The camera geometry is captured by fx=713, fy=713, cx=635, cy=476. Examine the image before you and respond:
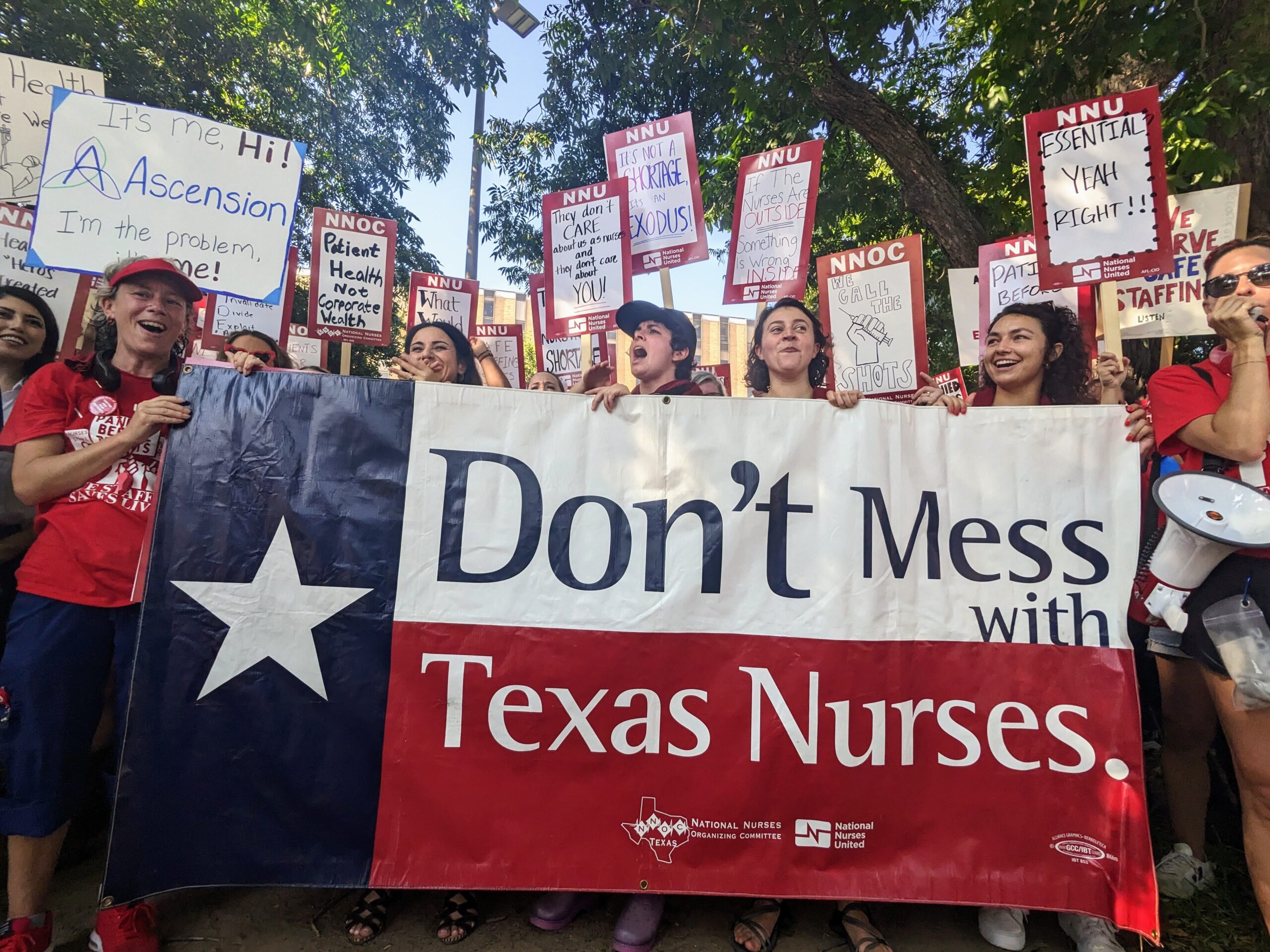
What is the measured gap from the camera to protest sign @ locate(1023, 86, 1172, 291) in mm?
2926

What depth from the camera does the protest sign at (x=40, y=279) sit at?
3.43 metres

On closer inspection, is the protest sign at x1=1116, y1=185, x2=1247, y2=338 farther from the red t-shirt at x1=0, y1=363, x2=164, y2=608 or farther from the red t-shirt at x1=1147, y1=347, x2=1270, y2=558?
the red t-shirt at x1=0, y1=363, x2=164, y2=608

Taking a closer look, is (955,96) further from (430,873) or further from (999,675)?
(430,873)

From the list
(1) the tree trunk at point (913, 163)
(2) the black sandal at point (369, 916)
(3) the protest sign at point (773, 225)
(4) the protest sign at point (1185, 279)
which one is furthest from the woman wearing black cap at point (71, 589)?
(1) the tree trunk at point (913, 163)

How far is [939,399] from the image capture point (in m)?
2.53

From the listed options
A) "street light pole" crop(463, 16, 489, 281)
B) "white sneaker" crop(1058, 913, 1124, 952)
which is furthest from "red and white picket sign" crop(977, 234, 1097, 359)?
"street light pole" crop(463, 16, 489, 281)

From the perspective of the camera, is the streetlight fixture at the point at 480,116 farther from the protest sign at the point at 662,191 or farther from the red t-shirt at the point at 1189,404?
the red t-shirt at the point at 1189,404

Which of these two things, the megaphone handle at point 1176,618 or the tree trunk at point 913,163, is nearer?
the megaphone handle at point 1176,618

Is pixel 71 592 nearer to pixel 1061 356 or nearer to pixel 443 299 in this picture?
pixel 1061 356

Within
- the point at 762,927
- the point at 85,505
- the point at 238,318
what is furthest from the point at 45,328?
the point at 762,927

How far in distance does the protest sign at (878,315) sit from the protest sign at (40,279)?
4050 mm

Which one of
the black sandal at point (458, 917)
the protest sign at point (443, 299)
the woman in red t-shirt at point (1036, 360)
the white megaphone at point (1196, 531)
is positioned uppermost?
the protest sign at point (443, 299)

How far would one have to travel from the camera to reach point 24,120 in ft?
11.9

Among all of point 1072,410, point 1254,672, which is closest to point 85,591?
point 1072,410
